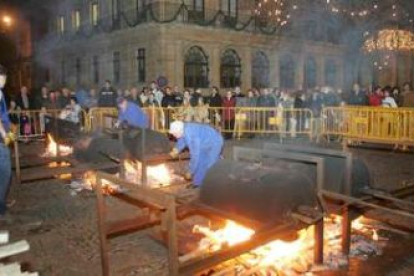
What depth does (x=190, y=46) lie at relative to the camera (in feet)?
86.6

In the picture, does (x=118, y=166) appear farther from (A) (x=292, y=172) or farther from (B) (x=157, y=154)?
(A) (x=292, y=172)

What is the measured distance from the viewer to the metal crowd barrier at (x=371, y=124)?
43.3 ft

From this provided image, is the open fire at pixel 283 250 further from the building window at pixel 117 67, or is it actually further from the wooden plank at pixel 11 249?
the building window at pixel 117 67

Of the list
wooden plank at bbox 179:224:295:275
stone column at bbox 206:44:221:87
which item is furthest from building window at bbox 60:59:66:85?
wooden plank at bbox 179:224:295:275

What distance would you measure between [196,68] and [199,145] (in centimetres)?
2032

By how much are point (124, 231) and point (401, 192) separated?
12.0 ft

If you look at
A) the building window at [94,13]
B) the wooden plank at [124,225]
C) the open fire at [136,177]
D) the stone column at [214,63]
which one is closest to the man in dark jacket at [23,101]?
the open fire at [136,177]

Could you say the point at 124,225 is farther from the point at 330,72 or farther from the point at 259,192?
the point at 330,72

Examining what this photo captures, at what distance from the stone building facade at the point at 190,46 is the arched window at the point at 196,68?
59 mm

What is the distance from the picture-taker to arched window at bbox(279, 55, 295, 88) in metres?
31.6

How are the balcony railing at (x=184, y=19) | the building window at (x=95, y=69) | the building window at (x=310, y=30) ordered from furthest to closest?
the building window at (x=310, y=30) → the building window at (x=95, y=69) → the balcony railing at (x=184, y=19)

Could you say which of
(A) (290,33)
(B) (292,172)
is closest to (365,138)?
(B) (292,172)

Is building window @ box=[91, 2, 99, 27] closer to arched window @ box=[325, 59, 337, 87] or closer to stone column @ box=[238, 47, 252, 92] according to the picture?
stone column @ box=[238, 47, 252, 92]

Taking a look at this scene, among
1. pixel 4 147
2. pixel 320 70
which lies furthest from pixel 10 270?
pixel 320 70
